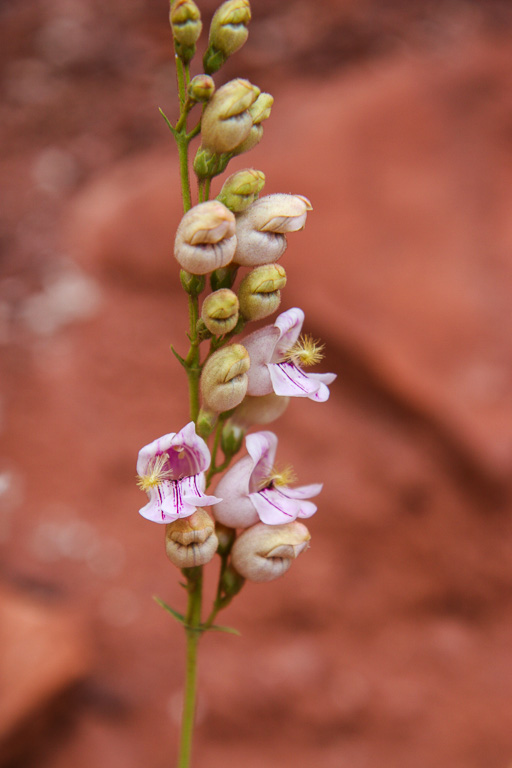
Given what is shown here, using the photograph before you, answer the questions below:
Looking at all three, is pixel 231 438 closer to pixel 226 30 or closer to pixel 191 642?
pixel 191 642

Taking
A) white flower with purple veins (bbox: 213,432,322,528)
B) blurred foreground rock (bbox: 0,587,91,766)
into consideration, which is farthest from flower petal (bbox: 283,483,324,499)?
blurred foreground rock (bbox: 0,587,91,766)

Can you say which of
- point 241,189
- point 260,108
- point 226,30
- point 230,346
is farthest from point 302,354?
point 226,30

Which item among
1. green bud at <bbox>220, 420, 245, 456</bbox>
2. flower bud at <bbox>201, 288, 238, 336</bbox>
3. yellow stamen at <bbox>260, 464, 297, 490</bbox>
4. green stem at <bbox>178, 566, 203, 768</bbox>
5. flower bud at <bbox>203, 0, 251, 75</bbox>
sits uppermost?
flower bud at <bbox>203, 0, 251, 75</bbox>

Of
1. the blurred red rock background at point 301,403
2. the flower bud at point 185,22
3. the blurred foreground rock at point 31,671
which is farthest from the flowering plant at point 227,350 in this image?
the blurred red rock background at point 301,403

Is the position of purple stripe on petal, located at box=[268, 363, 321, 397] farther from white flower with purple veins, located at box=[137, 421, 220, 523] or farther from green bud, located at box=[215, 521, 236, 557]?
green bud, located at box=[215, 521, 236, 557]

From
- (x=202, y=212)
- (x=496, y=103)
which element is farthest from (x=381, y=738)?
(x=496, y=103)
